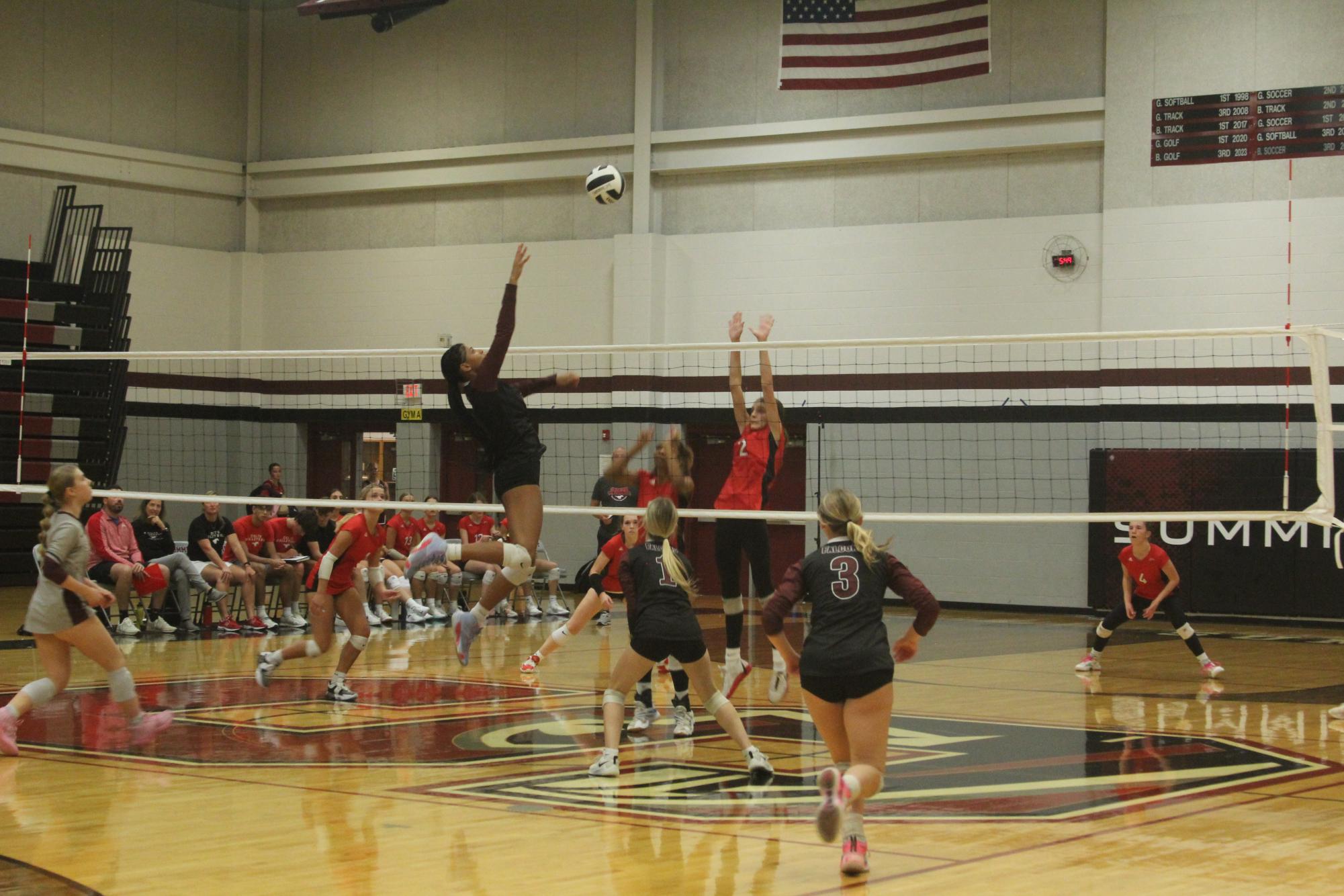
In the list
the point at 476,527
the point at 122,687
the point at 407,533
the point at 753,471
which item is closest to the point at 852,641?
the point at 753,471

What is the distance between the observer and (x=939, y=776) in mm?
7824

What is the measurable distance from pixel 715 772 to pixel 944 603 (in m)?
12.1

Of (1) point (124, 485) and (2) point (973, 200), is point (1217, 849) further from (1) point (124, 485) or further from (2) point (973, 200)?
(1) point (124, 485)

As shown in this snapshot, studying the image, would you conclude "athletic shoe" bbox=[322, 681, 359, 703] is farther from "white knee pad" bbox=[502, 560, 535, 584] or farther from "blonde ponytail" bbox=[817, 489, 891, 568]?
"blonde ponytail" bbox=[817, 489, 891, 568]

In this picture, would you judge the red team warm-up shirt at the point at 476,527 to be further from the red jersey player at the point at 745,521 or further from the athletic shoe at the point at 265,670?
the red jersey player at the point at 745,521

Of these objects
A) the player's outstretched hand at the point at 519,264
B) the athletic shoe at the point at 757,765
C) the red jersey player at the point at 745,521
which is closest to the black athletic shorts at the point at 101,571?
the red jersey player at the point at 745,521

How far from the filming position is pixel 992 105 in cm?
1898

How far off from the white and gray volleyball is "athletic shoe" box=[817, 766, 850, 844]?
807cm

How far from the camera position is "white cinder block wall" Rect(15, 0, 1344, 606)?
1789 centimetres

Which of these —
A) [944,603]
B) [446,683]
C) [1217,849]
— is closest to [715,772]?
[1217,849]

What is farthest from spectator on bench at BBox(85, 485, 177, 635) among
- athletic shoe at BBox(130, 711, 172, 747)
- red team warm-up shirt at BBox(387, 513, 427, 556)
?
athletic shoe at BBox(130, 711, 172, 747)

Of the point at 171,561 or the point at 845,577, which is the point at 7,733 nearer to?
the point at 845,577

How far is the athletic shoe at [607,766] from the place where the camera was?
7645mm

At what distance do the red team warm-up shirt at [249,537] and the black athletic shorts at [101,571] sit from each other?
148 centimetres
